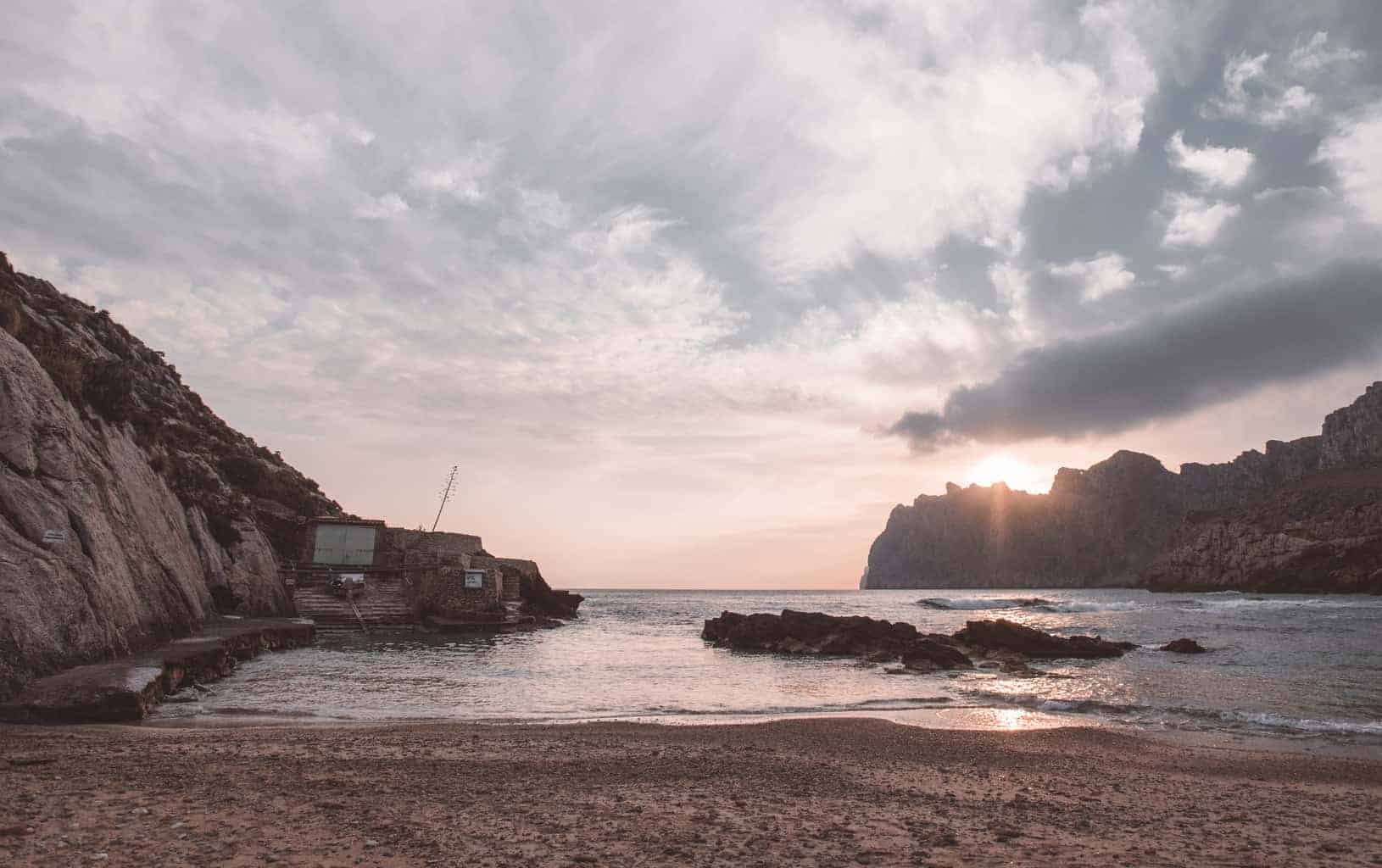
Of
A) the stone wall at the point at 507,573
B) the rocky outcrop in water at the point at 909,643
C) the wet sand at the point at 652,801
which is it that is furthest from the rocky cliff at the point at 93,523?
the rocky outcrop in water at the point at 909,643

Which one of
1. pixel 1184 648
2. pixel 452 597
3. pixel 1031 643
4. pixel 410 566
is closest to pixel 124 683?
pixel 1031 643

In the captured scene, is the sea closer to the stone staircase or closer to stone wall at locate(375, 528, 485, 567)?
the stone staircase

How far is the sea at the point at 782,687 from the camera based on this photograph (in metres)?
16.0

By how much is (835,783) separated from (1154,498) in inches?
8929

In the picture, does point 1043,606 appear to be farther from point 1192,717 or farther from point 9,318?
point 9,318

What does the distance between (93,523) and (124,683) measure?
19.5ft

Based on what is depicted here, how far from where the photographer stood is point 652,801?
834 centimetres

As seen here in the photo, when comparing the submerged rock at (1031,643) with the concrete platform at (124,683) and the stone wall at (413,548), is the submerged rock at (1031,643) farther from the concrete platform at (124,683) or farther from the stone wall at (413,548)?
the stone wall at (413,548)

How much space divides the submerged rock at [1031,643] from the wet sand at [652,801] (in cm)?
2116

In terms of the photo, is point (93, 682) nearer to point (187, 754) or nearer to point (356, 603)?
point (187, 754)

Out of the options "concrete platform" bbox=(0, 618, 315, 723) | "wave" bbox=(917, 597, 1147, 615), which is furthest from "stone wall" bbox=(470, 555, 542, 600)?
"wave" bbox=(917, 597, 1147, 615)

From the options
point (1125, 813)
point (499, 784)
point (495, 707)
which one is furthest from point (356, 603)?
point (1125, 813)

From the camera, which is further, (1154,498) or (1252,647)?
(1154,498)

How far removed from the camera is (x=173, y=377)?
61219 millimetres
